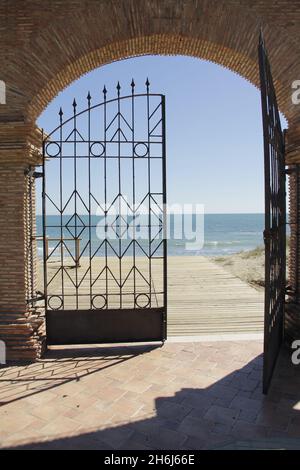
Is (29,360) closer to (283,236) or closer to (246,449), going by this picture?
(246,449)

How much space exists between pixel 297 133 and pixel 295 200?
3.12 feet

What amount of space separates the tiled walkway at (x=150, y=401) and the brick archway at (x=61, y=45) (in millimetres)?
876

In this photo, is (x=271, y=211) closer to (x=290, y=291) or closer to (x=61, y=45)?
(x=290, y=291)

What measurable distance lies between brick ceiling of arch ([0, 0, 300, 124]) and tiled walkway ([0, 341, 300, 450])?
347cm

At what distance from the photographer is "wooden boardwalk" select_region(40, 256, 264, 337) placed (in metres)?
6.48

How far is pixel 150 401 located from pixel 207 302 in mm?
4830

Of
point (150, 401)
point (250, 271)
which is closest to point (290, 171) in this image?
point (150, 401)

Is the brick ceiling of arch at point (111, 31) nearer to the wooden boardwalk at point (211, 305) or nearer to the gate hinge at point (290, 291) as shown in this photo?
→ the gate hinge at point (290, 291)

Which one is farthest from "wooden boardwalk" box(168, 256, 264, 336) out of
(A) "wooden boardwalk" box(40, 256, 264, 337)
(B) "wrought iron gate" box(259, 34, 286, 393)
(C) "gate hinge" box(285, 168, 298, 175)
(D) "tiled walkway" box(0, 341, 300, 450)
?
(C) "gate hinge" box(285, 168, 298, 175)

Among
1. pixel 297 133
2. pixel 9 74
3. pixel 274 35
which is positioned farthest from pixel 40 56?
pixel 297 133

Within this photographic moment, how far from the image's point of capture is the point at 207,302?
840 centimetres

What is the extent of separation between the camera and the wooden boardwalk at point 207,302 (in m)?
6.48

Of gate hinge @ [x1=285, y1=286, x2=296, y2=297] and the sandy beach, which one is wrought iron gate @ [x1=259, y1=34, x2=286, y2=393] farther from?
the sandy beach

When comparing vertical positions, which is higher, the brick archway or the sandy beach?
the brick archway
